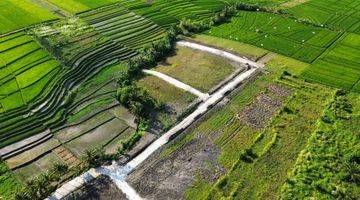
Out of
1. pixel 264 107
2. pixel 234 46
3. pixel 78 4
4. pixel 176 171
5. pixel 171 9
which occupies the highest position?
pixel 78 4

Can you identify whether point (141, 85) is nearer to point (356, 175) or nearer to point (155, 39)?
point (155, 39)

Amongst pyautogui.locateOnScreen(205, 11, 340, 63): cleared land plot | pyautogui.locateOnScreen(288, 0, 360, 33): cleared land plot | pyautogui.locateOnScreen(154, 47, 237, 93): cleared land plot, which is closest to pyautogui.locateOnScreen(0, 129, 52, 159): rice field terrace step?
pyautogui.locateOnScreen(154, 47, 237, 93): cleared land plot

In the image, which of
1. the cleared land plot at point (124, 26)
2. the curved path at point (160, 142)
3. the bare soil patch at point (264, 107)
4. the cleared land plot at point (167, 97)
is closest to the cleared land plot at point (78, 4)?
the cleared land plot at point (124, 26)

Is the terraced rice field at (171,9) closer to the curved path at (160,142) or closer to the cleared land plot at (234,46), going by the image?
the cleared land plot at (234,46)

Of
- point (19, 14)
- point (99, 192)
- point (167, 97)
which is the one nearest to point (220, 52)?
point (167, 97)

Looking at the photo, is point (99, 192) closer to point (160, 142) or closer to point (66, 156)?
point (66, 156)
